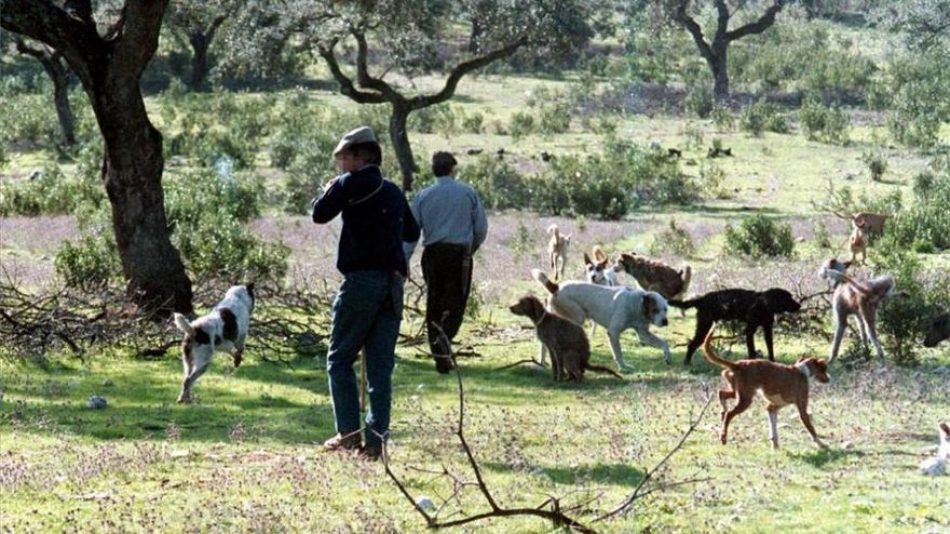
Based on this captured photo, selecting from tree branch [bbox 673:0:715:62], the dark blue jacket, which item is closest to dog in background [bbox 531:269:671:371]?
the dark blue jacket

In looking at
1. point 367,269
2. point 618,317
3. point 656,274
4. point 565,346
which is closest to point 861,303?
point 618,317

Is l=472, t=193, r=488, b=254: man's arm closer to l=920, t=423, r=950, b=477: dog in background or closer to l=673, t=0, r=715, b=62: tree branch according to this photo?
l=920, t=423, r=950, b=477: dog in background

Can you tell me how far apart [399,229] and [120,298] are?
713cm

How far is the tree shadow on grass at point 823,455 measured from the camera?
966cm

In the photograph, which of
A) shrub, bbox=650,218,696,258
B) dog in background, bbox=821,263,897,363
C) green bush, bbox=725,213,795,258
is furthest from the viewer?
shrub, bbox=650,218,696,258

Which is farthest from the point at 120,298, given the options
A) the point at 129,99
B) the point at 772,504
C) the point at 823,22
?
the point at 823,22

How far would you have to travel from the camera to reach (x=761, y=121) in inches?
1668

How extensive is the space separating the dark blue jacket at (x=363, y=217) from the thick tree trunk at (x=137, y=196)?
6.75 meters

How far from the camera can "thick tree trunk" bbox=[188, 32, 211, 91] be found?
54.6 m

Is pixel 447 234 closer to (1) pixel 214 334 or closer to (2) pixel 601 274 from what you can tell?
(1) pixel 214 334

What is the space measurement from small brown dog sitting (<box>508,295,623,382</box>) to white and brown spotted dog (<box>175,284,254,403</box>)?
103 inches

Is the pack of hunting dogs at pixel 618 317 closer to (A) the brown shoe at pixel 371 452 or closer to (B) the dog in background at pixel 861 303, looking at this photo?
(B) the dog in background at pixel 861 303

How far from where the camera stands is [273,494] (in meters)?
8.75

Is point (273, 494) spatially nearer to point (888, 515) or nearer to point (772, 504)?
point (772, 504)
